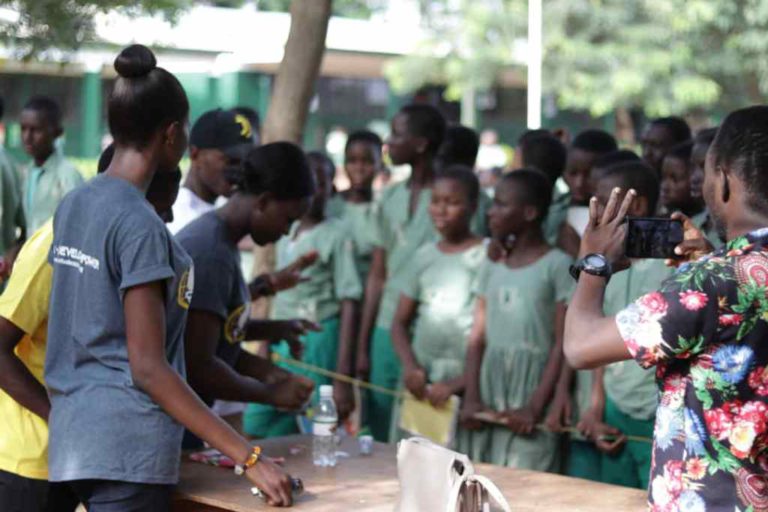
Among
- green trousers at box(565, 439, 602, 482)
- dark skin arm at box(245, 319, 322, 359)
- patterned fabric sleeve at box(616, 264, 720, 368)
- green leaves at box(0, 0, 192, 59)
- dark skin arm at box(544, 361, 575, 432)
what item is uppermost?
green leaves at box(0, 0, 192, 59)

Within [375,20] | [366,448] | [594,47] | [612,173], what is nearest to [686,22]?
[594,47]

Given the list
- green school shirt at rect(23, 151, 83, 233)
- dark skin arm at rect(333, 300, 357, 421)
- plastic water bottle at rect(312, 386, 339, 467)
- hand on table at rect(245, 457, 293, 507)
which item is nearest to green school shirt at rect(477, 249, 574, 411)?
dark skin arm at rect(333, 300, 357, 421)

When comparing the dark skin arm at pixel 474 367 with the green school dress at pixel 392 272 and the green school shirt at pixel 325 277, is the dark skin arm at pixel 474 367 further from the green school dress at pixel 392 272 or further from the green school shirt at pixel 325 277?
the green school shirt at pixel 325 277

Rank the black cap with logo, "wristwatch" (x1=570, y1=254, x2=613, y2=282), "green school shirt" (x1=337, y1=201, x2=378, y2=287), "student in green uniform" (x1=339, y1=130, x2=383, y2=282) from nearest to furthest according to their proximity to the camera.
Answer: "wristwatch" (x1=570, y1=254, x2=613, y2=282)
the black cap with logo
"green school shirt" (x1=337, y1=201, x2=378, y2=287)
"student in green uniform" (x1=339, y1=130, x2=383, y2=282)

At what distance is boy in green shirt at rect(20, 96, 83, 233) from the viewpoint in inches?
329

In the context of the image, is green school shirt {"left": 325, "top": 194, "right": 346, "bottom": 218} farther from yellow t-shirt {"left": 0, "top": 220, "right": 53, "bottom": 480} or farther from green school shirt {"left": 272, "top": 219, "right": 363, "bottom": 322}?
yellow t-shirt {"left": 0, "top": 220, "right": 53, "bottom": 480}

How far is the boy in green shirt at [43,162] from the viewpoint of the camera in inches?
329

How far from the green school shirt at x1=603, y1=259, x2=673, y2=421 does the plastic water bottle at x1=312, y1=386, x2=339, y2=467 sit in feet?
5.05

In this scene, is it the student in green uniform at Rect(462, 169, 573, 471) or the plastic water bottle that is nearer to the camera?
the plastic water bottle

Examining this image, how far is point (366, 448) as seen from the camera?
4.50 m

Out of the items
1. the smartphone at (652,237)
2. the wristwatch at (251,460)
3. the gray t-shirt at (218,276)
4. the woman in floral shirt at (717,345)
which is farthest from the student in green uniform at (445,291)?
the woman in floral shirt at (717,345)

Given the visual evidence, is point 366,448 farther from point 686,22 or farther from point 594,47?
point 594,47

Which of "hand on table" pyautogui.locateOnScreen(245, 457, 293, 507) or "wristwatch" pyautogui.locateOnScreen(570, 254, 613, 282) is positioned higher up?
"wristwatch" pyautogui.locateOnScreen(570, 254, 613, 282)

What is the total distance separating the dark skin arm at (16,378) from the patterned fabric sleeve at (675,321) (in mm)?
1693
